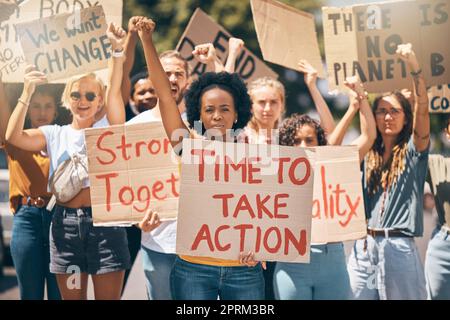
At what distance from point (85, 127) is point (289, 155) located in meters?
1.29

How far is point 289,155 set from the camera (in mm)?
4625

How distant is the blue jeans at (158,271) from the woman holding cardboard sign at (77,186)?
0.52ft

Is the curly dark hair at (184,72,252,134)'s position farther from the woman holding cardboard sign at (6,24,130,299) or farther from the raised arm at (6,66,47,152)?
the raised arm at (6,66,47,152)

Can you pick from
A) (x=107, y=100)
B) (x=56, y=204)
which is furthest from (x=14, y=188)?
(x=107, y=100)

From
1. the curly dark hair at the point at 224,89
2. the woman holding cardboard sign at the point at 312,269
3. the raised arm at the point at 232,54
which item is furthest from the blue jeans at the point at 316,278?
the raised arm at the point at 232,54

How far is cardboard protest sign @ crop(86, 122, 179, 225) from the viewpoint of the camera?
15.9 feet

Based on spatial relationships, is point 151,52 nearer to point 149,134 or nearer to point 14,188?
point 149,134

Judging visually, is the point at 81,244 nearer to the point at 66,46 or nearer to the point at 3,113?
the point at 3,113

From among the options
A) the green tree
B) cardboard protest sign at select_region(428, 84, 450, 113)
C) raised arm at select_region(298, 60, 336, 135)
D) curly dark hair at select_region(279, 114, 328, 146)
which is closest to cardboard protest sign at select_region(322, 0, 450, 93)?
raised arm at select_region(298, 60, 336, 135)

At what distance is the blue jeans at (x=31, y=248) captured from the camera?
207 inches

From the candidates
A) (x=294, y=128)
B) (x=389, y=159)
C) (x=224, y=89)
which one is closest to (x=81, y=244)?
(x=224, y=89)

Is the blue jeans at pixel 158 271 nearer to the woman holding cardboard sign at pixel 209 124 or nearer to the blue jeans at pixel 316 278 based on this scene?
Result: the woman holding cardboard sign at pixel 209 124

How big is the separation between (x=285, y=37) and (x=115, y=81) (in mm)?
1346

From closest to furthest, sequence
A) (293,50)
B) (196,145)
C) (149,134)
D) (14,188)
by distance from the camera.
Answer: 1. (196,145)
2. (149,134)
3. (14,188)
4. (293,50)
